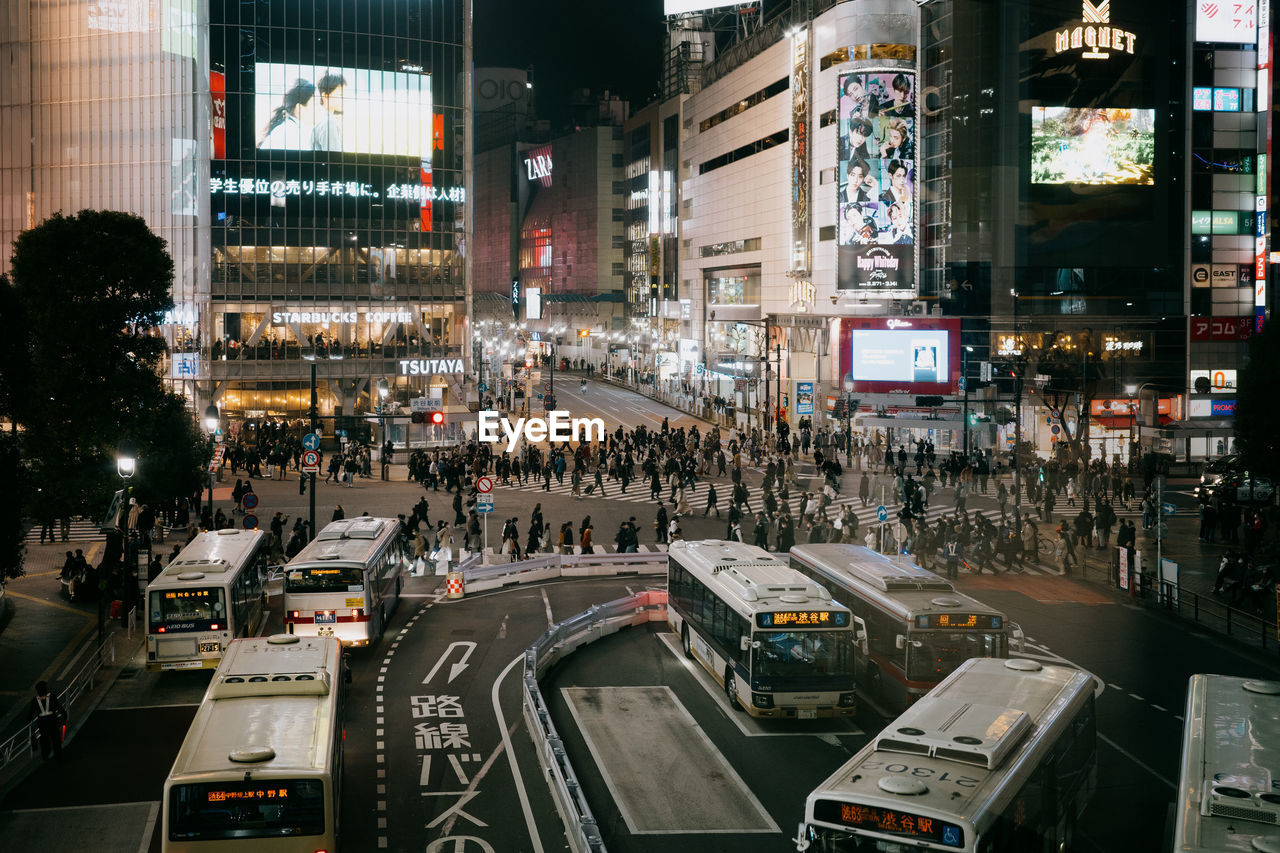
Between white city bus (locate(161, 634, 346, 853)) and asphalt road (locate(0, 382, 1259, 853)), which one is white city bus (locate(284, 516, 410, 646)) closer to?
asphalt road (locate(0, 382, 1259, 853))

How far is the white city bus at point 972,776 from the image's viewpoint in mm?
11453

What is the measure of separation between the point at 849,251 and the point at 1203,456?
886 inches

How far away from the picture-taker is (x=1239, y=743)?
12.4m

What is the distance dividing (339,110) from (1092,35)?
45205 mm

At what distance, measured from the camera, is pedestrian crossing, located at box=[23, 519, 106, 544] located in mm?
40594

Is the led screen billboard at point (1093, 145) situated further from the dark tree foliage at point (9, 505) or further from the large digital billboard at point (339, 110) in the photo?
the dark tree foliage at point (9, 505)

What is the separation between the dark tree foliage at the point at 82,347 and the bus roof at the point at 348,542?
7.21 m

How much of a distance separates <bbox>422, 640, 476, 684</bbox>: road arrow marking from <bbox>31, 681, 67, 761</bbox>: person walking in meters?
6.32

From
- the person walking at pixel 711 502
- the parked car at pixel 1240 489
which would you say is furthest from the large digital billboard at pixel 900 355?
the parked car at pixel 1240 489

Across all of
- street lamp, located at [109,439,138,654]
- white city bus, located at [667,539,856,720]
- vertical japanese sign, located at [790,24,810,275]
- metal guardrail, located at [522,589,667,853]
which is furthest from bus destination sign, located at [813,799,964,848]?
vertical japanese sign, located at [790,24,810,275]

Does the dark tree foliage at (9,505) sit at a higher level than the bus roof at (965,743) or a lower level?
higher

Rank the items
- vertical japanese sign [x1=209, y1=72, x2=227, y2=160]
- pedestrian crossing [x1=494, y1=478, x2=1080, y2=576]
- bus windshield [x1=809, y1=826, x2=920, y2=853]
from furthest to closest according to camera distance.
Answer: vertical japanese sign [x1=209, y1=72, x2=227, y2=160]
pedestrian crossing [x1=494, y1=478, x2=1080, y2=576]
bus windshield [x1=809, y1=826, x2=920, y2=853]

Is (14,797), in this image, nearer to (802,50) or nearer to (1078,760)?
(1078,760)

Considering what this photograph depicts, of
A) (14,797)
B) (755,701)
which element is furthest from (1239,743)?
(14,797)
